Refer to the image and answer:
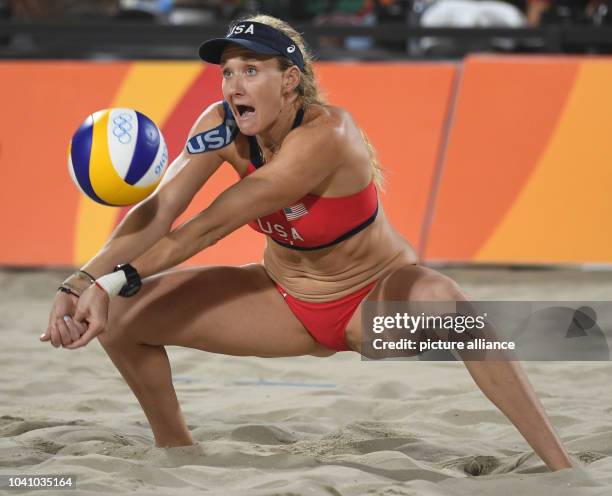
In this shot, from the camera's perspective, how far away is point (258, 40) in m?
3.29

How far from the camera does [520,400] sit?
127 inches

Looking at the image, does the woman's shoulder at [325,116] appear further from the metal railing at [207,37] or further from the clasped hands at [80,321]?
the metal railing at [207,37]

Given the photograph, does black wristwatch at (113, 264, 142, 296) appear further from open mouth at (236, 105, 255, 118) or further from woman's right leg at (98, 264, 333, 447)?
open mouth at (236, 105, 255, 118)

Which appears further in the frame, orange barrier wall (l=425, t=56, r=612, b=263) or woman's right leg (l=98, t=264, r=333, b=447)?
orange barrier wall (l=425, t=56, r=612, b=263)

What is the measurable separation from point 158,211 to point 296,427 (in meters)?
1.08

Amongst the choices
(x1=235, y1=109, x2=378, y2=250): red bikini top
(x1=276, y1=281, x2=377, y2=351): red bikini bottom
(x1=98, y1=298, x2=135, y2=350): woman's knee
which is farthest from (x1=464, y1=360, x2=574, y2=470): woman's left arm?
(x1=98, y1=298, x2=135, y2=350): woman's knee

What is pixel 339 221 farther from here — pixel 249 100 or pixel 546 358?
pixel 546 358

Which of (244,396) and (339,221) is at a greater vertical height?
(339,221)

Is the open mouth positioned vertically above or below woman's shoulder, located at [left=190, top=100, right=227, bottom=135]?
above

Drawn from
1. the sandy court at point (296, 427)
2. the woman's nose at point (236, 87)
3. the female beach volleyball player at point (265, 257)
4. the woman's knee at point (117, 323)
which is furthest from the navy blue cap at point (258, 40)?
the sandy court at point (296, 427)

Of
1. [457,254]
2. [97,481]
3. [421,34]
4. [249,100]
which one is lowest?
[457,254]

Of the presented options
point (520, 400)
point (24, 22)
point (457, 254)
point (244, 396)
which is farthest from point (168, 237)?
point (24, 22)

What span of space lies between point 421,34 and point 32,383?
14.3ft

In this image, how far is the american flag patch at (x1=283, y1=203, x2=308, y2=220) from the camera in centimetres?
344
